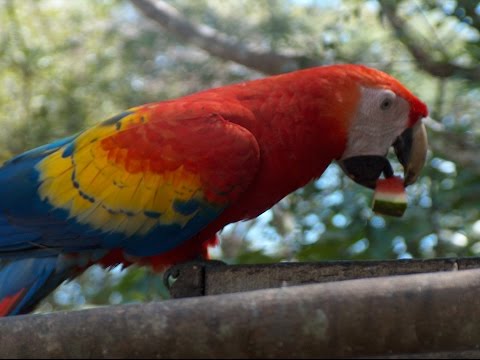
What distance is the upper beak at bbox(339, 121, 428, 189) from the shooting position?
2.18m

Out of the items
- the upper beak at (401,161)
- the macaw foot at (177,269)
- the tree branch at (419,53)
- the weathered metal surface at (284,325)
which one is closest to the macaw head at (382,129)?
the upper beak at (401,161)

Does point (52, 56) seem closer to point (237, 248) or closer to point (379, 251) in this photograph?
point (237, 248)

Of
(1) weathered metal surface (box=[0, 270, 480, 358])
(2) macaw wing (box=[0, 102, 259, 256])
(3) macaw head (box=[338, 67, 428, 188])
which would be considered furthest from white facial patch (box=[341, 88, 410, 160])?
(1) weathered metal surface (box=[0, 270, 480, 358])

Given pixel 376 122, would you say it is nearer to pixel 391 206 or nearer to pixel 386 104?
pixel 386 104

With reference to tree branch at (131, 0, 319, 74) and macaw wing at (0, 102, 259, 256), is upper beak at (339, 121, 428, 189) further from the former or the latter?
tree branch at (131, 0, 319, 74)

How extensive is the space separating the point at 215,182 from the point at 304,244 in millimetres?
1041

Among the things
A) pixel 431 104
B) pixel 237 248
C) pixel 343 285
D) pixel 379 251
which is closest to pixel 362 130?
pixel 379 251

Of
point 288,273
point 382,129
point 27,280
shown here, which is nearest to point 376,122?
point 382,129

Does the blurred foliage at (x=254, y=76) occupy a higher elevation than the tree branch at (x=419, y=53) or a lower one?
lower

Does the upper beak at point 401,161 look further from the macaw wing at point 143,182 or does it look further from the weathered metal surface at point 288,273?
the weathered metal surface at point 288,273

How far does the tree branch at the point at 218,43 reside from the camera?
3.66 metres

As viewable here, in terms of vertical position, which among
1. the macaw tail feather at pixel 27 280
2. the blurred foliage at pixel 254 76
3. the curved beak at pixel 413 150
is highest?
the curved beak at pixel 413 150

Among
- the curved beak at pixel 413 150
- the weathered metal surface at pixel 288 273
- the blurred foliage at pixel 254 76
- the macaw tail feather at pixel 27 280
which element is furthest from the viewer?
the blurred foliage at pixel 254 76

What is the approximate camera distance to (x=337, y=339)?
0.90 metres
